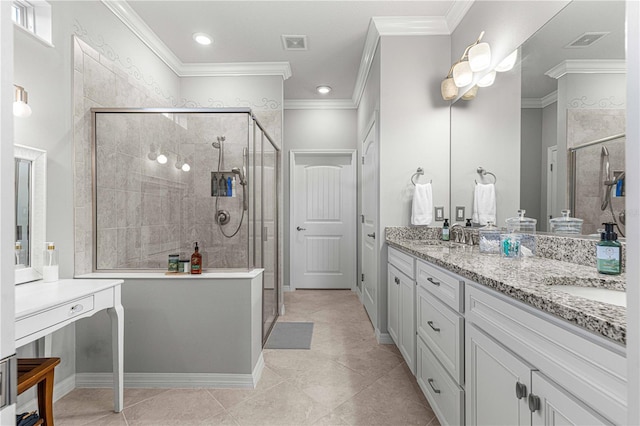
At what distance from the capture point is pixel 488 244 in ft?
6.60

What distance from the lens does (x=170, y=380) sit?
219 cm

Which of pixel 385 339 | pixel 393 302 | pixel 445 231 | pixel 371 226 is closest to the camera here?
pixel 393 302

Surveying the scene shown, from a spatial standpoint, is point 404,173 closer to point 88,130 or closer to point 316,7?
point 316,7

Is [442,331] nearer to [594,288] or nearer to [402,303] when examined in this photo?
[594,288]

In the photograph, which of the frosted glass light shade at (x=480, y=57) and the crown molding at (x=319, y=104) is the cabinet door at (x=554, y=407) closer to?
the frosted glass light shade at (x=480, y=57)

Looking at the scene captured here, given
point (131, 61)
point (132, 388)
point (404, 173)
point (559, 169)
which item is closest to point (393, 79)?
point (404, 173)

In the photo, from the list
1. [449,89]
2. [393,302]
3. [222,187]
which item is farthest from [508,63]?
[222,187]

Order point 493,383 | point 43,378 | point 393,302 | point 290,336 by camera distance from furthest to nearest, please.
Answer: point 290,336
point 393,302
point 43,378
point 493,383

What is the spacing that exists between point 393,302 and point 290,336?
3.44ft

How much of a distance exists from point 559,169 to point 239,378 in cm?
219

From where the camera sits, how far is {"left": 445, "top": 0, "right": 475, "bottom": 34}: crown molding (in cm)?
256

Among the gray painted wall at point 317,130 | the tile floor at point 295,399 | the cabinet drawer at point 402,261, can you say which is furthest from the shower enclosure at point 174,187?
the gray painted wall at point 317,130

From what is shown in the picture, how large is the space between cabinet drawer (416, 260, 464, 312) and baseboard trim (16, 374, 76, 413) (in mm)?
2266

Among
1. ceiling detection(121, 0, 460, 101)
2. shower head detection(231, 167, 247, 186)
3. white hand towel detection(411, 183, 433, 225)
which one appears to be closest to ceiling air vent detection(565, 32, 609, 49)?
ceiling detection(121, 0, 460, 101)
